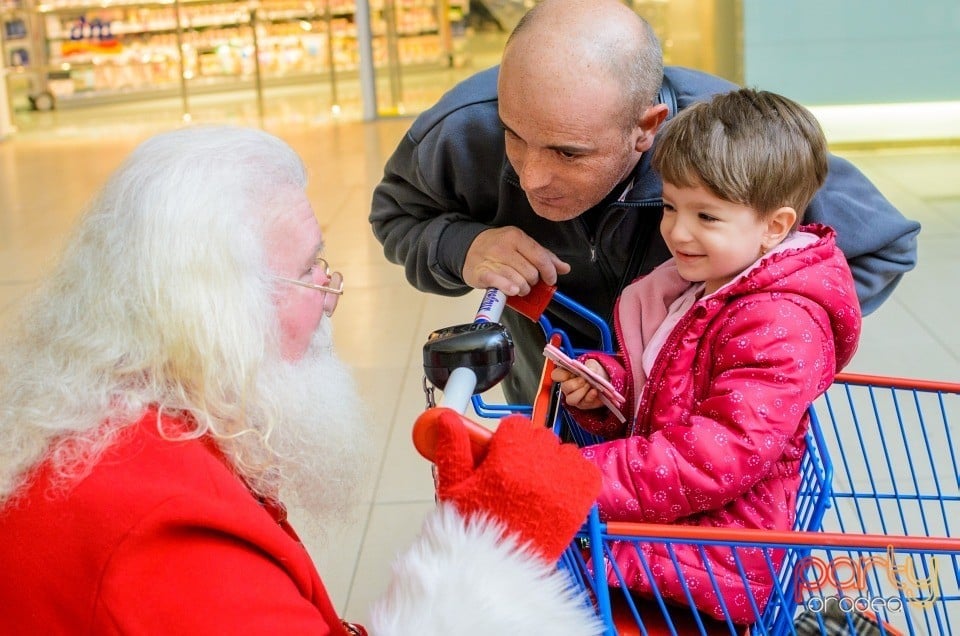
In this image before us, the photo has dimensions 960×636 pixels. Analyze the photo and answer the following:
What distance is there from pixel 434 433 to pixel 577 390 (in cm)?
60

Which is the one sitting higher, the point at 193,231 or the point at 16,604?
the point at 193,231

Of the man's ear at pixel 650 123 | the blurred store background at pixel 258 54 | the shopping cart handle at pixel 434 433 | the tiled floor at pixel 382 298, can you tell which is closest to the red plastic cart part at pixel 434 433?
the shopping cart handle at pixel 434 433

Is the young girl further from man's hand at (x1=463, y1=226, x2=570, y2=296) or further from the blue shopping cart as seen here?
man's hand at (x1=463, y1=226, x2=570, y2=296)

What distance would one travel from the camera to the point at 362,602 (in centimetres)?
271

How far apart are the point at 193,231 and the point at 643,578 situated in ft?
2.47

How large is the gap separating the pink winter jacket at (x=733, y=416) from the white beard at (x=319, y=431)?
34 centimetres

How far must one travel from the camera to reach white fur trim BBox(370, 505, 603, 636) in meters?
1.15

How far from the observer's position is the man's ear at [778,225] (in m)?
1.61

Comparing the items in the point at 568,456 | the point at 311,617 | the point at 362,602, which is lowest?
the point at 362,602

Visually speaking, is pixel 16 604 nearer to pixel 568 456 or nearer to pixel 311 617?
pixel 311 617

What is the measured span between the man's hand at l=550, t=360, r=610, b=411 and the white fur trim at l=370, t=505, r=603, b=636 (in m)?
0.56

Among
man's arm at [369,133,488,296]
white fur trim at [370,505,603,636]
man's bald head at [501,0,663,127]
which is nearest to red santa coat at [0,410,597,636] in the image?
white fur trim at [370,505,603,636]

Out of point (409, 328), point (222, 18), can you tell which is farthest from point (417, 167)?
point (222, 18)

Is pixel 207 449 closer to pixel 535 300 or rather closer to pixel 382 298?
pixel 535 300
